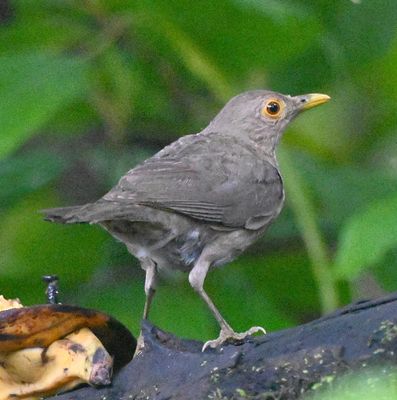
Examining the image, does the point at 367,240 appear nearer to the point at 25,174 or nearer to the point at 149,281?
the point at 149,281

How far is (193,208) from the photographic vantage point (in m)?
5.27

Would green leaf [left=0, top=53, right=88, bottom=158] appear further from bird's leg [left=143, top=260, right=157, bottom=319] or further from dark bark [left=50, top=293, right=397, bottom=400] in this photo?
dark bark [left=50, top=293, right=397, bottom=400]

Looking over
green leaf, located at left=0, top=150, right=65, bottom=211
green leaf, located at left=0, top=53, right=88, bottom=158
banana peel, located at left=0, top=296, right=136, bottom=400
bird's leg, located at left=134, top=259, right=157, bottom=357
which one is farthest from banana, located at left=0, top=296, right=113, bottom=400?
green leaf, located at left=0, top=150, right=65, bottom=211

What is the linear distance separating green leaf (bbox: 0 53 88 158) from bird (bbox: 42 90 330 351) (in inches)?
17.1

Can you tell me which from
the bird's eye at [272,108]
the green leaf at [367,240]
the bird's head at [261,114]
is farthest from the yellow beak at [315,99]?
the green leaf at [367,240]

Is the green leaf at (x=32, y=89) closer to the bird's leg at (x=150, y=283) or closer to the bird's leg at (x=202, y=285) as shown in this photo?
the bird's leg at (x=150, y=283)

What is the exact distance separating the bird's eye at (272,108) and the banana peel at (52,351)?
3324mm

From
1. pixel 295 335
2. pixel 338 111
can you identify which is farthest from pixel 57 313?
pixel 338 111

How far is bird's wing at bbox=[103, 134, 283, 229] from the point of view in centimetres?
509

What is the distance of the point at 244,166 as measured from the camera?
588 centimetres

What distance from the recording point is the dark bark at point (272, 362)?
110 inches

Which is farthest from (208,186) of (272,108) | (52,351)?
(52,351)

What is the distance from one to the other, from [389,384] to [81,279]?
4.09 m

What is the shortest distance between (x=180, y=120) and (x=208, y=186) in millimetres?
914
